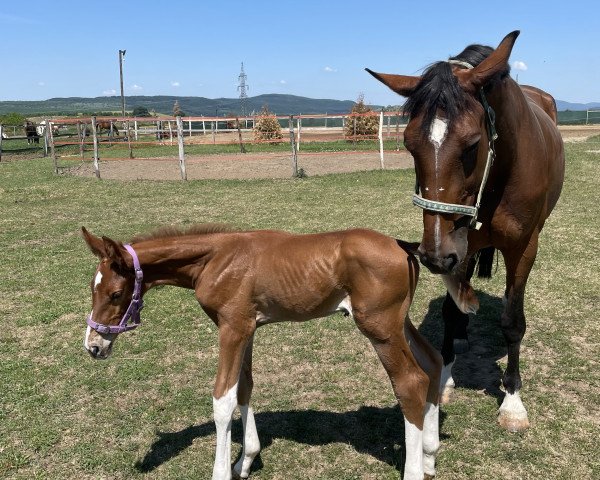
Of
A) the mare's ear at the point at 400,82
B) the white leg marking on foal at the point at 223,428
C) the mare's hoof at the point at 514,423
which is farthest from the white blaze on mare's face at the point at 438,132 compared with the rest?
the mare's hoof at the point at 514,423

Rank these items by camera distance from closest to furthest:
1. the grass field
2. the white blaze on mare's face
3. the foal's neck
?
1. the white blaze on mare's face
2. the foal's neck
3. the grass field

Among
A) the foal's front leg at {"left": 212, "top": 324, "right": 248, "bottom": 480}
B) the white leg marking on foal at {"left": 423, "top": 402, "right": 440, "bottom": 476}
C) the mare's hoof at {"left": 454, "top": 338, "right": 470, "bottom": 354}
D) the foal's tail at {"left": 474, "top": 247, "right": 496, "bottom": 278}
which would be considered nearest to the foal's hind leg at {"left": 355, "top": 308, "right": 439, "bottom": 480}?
the white leg marking on foal at {"left": 423, "top": 402, "right": 440, "bottom": 476}

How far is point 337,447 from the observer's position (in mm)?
3141

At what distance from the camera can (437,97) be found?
2.30m

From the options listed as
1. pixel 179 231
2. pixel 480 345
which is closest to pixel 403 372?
pixel 179 231

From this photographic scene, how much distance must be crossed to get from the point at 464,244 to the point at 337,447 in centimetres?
159

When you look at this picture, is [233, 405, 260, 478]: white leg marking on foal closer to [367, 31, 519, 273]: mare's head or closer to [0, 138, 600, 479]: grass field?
[0, 138, 600, 479]: grass field

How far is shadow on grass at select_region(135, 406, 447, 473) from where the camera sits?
10.1ft

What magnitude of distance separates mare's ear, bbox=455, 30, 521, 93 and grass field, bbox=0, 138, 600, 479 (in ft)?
7.10

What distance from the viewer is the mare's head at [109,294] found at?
263 centimetres

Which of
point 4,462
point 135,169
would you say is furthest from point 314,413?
point 135,169

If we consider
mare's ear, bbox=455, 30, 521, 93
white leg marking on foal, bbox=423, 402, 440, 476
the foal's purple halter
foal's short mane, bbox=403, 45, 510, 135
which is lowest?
white leg marking on foal, bbox=423, 402, 440, 476

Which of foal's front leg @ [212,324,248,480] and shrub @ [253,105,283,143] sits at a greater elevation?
shrub @ [253,105,283,143]

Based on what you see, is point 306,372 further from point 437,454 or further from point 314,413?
point 437,454
